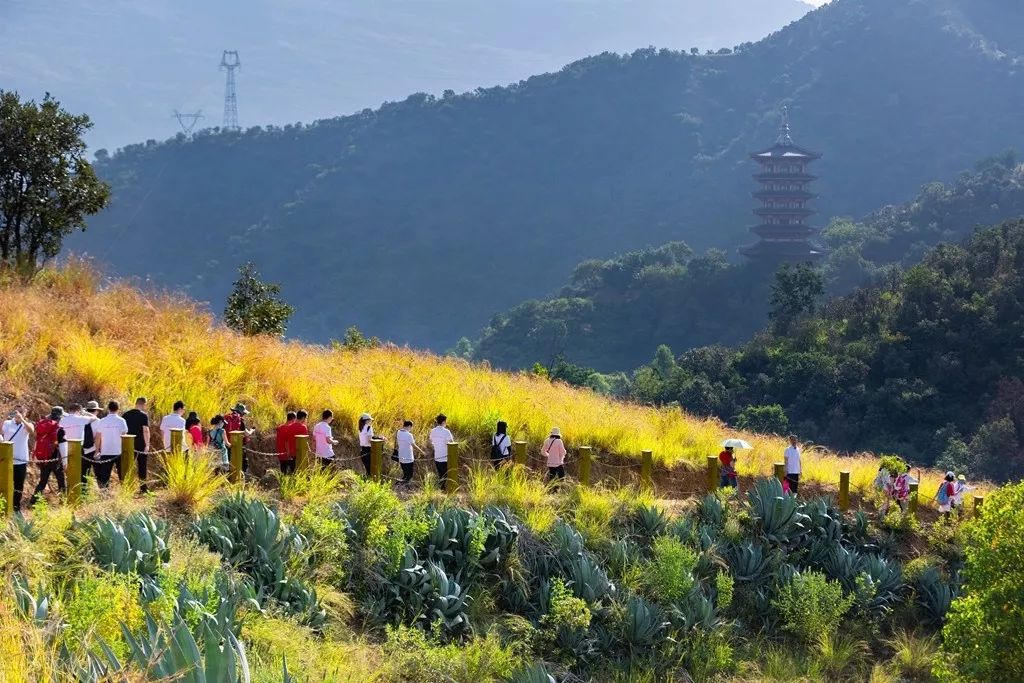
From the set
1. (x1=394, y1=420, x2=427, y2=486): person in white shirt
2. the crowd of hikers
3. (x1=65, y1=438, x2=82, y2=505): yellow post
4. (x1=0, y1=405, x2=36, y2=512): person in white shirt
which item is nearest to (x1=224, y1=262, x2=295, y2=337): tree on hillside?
the crowd of hikers

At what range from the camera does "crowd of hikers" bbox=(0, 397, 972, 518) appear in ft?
36.2

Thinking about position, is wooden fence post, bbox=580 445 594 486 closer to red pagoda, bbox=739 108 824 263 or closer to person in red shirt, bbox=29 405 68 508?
person in red shirt, bbox=29 405 68 508

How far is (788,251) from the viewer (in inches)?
3910

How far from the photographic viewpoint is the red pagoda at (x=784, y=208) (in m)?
99.1

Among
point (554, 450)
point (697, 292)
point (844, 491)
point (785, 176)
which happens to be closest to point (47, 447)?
point (554, 450)

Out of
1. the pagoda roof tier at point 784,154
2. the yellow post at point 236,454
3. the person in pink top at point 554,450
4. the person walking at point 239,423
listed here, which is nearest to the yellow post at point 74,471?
the yellow post at point 236,454

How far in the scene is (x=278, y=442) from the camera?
1273cm

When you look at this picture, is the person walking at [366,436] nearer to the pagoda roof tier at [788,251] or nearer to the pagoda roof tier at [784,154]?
the pagoda roof tier at [784,154]

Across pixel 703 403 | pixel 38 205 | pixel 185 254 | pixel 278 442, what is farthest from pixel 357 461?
pixel 185 254

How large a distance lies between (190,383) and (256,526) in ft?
12.5

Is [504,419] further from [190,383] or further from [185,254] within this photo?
[185,254]

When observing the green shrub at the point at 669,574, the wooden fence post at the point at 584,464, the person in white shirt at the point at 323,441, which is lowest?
the green shrub at the point at 669,574

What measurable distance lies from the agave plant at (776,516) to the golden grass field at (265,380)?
87.4 inches

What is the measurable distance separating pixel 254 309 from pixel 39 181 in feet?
15.9
